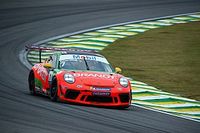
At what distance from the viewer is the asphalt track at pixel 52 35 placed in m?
11.7

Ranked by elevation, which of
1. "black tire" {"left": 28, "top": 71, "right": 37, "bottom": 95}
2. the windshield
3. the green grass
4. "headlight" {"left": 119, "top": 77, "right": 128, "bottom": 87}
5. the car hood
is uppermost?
the windshield

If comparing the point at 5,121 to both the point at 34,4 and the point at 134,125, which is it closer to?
the point at 134,125

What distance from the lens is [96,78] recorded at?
48.4 ft

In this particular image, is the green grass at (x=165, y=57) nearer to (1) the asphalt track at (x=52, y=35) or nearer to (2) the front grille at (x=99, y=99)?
(1) the asphalt track at (x=52, y=35)

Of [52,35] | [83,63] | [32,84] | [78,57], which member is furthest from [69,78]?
[52,35]

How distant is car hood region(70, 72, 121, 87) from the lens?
47.8ft

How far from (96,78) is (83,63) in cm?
102

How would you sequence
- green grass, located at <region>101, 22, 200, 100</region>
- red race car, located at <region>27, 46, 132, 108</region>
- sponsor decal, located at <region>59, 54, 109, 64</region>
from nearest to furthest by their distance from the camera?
red race car, located at <region>27, 46, 132, 108</region>
sponsor decal, located at <region>59, 54, 109, 64</region>
green grass, located at <region>101, 22, 200, 100</region>

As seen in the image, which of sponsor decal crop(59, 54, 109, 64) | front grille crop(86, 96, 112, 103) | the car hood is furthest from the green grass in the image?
front grille crop(86, 96, 112, 103)

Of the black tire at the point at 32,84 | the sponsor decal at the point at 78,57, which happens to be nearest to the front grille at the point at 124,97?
the sponsor decal at the point at 78,57

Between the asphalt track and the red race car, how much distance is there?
32 cm

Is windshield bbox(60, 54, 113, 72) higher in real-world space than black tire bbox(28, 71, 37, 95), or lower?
higher

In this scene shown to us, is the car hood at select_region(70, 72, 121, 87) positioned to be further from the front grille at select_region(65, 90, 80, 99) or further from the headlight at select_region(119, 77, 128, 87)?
the front grille at select_region(65, 90, 80, 99)

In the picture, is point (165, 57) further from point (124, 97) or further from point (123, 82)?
point (124, 97)
